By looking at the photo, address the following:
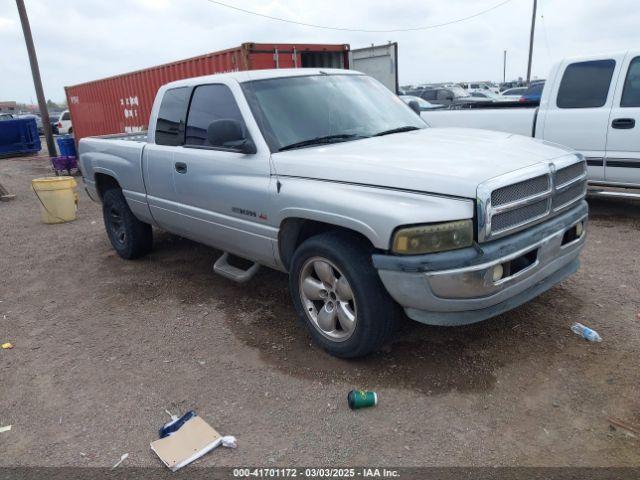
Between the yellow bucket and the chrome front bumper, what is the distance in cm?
692

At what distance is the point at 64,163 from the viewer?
14.6m

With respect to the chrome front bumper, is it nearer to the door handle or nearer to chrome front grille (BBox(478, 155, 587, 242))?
chrome front grille (BBox(478, 155, 587, 242))

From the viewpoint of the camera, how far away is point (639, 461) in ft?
7.89

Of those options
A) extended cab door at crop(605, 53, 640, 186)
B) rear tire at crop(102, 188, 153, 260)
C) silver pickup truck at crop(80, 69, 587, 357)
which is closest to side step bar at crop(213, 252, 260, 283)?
silver pickup truck at crop(80, 69, 587, 357)

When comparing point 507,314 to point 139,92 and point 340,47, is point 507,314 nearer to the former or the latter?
point 340,47

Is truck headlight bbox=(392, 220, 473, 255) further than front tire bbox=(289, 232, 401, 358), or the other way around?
front tire bbox=(289, 232, 401, 358)

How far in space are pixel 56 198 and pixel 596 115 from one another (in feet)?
25.4

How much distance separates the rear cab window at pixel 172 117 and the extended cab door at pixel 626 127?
4.87 meters

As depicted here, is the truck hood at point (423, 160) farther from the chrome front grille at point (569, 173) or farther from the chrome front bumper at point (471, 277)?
the chrome front bumper at point (471, 277)

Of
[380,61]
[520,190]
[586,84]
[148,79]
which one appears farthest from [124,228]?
[148,79]

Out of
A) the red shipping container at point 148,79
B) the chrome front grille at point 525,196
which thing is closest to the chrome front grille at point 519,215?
the chrome front grille at point 525,196

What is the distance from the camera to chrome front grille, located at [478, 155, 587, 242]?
2.74 metres

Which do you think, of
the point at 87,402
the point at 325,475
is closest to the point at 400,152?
the point at 325,475

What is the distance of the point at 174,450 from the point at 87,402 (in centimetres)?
84
